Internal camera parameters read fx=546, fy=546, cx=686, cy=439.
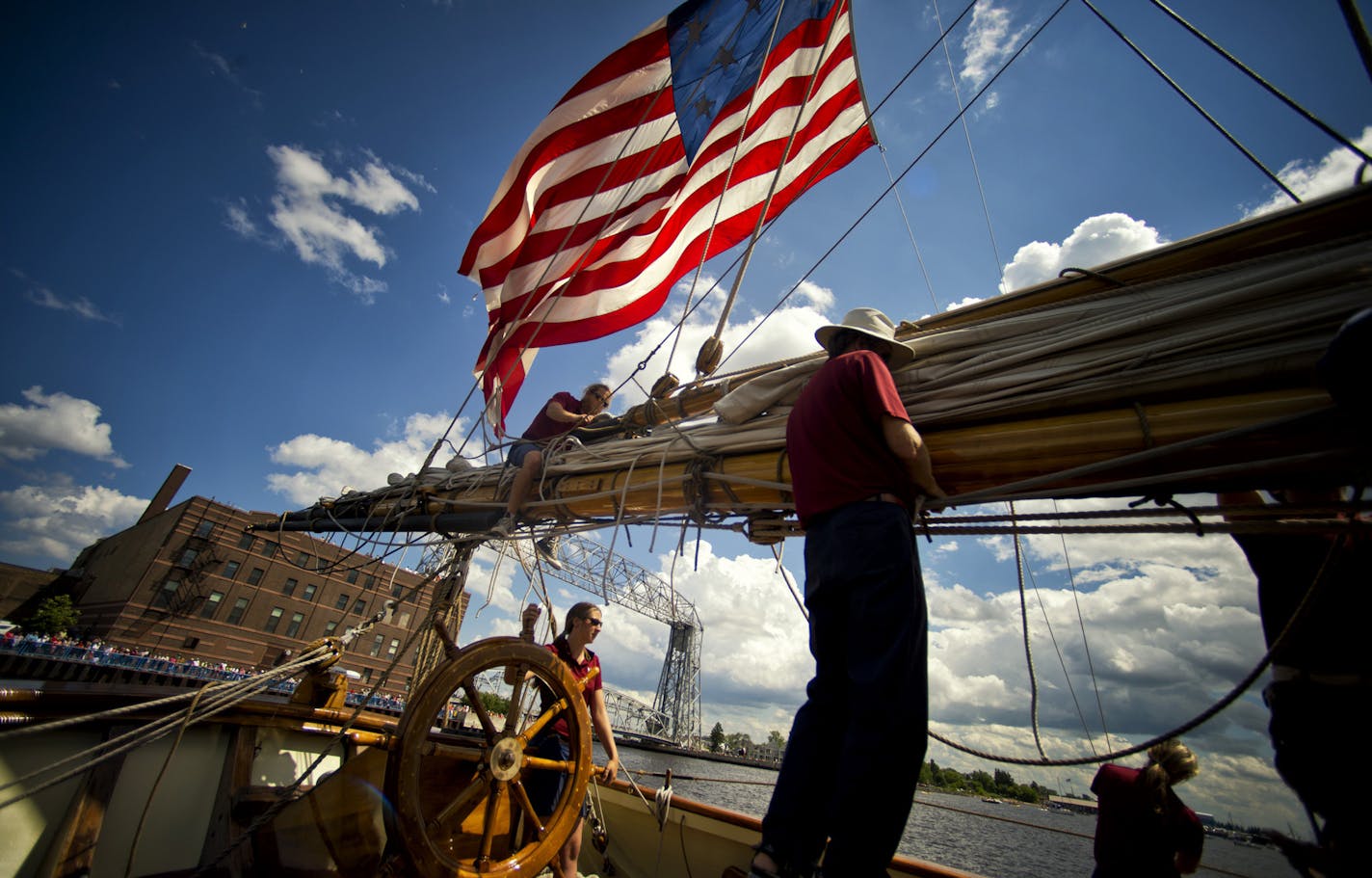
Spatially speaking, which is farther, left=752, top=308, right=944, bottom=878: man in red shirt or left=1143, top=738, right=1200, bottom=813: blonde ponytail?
left=1143, top=738, right=1200, bottom=813: blonde ponytail

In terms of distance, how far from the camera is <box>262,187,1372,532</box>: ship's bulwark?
102 centimetres

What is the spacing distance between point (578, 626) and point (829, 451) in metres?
1.67

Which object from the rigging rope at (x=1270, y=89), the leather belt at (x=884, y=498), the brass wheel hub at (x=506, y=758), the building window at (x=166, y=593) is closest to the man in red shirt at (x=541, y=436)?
the brass wheel hub at (x=506, y=758)

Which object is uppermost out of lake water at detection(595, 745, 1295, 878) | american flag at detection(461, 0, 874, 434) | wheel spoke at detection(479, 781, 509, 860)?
american flag at detection(461, 0, 874, 434)

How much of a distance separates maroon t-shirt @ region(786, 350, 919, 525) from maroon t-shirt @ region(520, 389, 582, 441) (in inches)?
75.9

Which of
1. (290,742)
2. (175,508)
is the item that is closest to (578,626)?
(290,742)

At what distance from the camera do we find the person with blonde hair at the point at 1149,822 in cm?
178

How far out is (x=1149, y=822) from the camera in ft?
5.95

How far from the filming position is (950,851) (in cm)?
1569

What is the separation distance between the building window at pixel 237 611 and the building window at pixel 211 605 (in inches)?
20.7

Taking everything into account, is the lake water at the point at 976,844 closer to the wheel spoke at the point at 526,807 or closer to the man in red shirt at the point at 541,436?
the man in red shirt at the point at 541,436

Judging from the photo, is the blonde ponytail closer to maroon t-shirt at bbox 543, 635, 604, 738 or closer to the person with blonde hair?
the person with blonde hair

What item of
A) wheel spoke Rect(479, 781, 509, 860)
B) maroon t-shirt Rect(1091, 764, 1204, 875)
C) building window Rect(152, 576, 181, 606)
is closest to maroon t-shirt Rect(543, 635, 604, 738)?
wheel spoke Rect(479, 781, 509, 860)

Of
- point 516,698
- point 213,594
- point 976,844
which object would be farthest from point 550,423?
point 213,594
